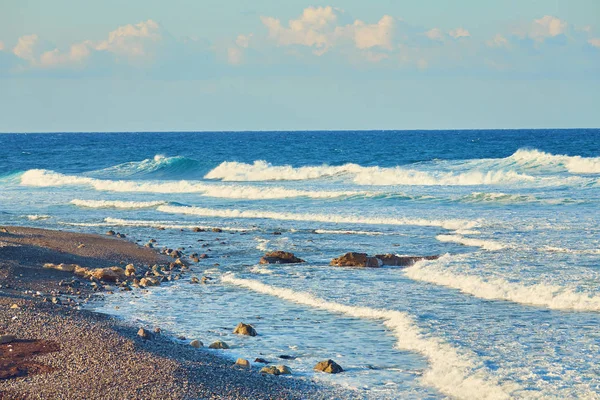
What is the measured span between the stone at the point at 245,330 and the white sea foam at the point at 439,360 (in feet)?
5.60

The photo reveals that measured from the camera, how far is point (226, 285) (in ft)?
43.0

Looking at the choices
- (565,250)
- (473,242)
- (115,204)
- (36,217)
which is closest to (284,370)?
(565,250)

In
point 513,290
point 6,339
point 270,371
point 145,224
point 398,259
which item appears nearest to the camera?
point 270,371

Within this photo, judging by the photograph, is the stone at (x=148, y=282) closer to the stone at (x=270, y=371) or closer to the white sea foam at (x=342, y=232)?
the stone at (x=270, y=371)

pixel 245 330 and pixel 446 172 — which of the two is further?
pixel 446 172

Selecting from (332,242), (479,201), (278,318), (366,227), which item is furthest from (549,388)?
(479,201)

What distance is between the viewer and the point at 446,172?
40.9m

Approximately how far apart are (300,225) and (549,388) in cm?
1526

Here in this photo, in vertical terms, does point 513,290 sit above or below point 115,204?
above

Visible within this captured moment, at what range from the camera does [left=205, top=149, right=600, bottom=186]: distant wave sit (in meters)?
36.4

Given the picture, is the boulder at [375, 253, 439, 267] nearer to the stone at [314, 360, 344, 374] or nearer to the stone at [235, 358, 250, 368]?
the stone at [314, 360, 344, 374]

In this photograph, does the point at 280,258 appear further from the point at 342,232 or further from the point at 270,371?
the point at 270,371

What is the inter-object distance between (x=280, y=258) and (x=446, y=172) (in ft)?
88.3

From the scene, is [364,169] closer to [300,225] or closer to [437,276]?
[300,225]
